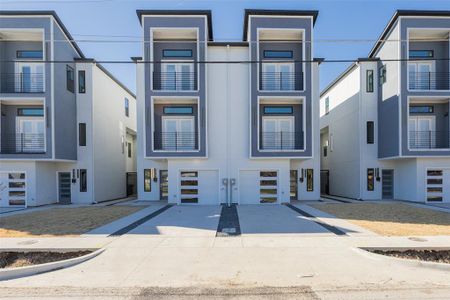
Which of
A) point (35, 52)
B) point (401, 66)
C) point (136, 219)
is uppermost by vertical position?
point (35, 52)

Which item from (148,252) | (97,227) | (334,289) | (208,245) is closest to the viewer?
(334,289)

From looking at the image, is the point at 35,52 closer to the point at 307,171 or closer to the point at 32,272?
the point at 32,272

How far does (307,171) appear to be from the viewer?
1798 cm

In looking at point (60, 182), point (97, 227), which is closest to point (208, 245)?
point (97, 227)

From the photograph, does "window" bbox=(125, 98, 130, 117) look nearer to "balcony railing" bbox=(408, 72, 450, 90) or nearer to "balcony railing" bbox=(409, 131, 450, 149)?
"balcony railing" bbox=(408, 72, 450, 90)

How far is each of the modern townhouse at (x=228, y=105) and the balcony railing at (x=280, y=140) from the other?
6 cm

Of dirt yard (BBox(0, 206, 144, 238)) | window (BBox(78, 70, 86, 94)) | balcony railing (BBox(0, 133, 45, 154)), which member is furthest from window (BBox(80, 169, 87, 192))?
window (BBox(78, 70, 86, 94))

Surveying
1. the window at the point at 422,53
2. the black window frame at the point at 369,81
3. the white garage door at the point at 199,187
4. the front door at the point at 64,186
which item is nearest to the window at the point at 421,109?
the black window frame at the point at 369,81

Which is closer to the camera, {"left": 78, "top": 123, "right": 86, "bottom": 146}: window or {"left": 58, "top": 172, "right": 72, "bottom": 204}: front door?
{"left": 58, "top": 172, "right": 72, "bottom": 204}: front door

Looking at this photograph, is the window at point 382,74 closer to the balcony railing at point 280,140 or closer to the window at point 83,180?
the balcony railing at point 280,140

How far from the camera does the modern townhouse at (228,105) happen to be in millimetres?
15836

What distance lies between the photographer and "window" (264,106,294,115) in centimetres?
1719

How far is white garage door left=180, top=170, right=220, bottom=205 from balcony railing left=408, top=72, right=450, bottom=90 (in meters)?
13.6

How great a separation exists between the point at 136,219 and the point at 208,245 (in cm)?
499
